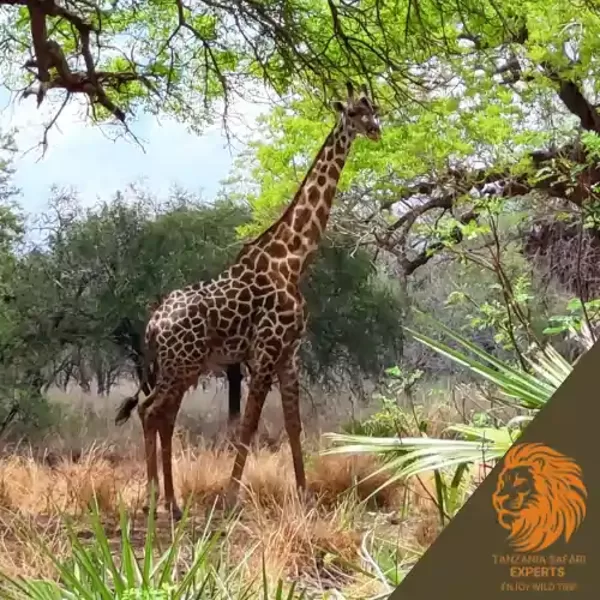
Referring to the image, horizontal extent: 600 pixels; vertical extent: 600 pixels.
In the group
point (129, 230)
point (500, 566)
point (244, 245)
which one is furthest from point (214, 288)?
point (500, 566)

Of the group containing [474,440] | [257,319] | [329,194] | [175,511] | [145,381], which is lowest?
[175,511]

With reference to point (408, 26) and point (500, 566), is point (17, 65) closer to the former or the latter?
point (408, 26)

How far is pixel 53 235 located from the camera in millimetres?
1961

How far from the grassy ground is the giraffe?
0.04m

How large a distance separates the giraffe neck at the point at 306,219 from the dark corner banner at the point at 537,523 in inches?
28.6

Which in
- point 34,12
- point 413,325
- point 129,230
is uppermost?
point 34,12

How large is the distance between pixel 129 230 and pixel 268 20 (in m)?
0.55

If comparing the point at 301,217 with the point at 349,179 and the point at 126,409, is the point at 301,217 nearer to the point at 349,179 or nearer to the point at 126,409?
the point at 349,179

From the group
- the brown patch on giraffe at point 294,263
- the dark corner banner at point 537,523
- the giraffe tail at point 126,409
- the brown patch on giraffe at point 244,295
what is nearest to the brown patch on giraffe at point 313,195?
the brown patch on giraffe at point 294,263

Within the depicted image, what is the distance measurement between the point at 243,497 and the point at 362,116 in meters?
0.79

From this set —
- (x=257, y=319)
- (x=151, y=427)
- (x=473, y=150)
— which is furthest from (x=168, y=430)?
(x=473, y=150)

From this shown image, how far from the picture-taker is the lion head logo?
1.21 meters

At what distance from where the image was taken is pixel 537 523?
1.21m

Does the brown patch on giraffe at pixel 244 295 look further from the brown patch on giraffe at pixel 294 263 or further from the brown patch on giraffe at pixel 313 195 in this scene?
the brown patch on giraffe at pixel 313 195
